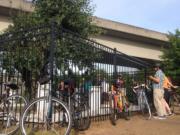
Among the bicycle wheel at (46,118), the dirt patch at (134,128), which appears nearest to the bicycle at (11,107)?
the bicycle wheel at (46,118)

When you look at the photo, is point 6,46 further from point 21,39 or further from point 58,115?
point 58,115

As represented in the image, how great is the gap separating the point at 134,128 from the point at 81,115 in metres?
1.37

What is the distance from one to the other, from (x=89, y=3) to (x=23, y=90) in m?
6.62

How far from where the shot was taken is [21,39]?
879 centimetres

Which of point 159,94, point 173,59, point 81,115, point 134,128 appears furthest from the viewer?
point 173,59

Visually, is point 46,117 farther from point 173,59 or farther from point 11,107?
point 173,59

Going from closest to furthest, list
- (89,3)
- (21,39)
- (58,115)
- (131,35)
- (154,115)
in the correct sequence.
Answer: (58,115), (21,39), (154,115), (89,3), (131,35)

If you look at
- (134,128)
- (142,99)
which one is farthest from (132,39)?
(134,128)

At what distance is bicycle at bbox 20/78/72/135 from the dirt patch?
90 centimetres

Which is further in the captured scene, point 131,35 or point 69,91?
point 131,35

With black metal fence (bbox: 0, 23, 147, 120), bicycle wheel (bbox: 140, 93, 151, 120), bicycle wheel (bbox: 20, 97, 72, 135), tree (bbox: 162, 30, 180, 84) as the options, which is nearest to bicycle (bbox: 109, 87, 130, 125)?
black metal fence (bbox: 0, 23, 147, 120)

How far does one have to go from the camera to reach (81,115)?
29.6ft

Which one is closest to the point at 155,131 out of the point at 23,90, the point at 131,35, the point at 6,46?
the point at 23,90

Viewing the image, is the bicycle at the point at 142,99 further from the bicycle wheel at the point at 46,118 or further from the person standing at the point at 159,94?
the bicycle wheel at the point at 46,118
